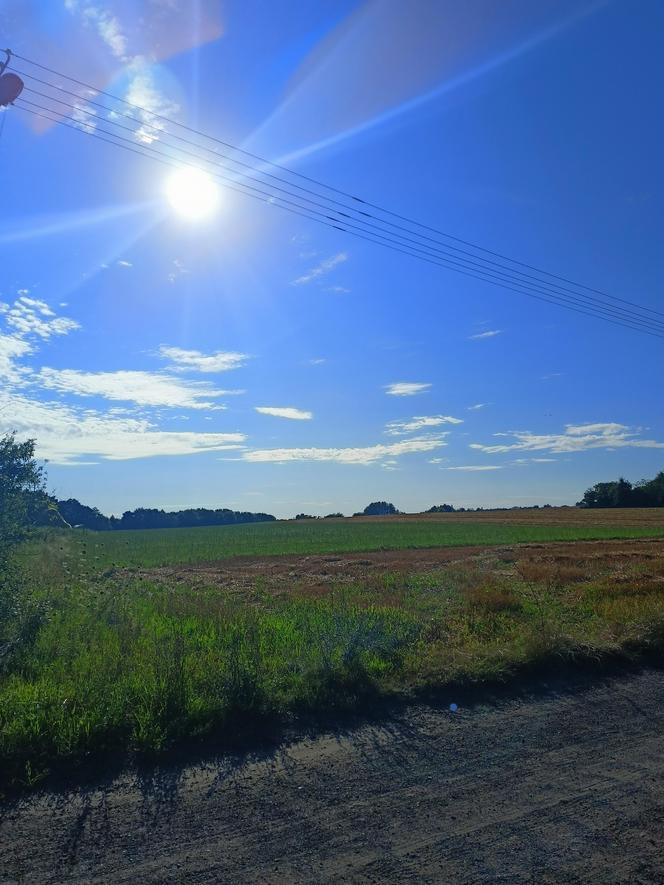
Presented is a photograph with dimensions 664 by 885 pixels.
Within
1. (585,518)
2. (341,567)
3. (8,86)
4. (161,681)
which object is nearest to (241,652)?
(161,681)

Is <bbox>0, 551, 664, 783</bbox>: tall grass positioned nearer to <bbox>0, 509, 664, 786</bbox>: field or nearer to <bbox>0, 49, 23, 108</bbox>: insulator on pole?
<bbox>0, 509, 664, 786</bbox>: field

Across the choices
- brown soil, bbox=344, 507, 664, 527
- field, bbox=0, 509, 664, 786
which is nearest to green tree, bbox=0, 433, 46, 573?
field, bbox=0, 509, 664, 786

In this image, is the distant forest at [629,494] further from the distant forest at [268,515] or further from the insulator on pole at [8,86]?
the insulator on pole at [8,86]

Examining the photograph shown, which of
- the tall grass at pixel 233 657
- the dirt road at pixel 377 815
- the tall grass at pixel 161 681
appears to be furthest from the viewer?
the tall grass at pixel 233 657

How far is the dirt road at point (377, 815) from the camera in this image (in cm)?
325

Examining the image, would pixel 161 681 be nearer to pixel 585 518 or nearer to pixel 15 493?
pixel 15 493

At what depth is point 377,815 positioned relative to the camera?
3.77 metres

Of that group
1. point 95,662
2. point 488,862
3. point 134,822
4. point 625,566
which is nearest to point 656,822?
point 488,862

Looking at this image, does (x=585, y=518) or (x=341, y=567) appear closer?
(x=341, y=567)

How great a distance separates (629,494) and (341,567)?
90.1 m

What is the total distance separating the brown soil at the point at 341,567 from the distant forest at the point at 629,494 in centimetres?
7796

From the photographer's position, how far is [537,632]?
737 centimetres

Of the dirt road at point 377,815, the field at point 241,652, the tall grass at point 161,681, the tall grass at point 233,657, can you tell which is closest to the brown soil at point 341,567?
the field at point 241,652

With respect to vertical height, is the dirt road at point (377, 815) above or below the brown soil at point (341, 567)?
below
